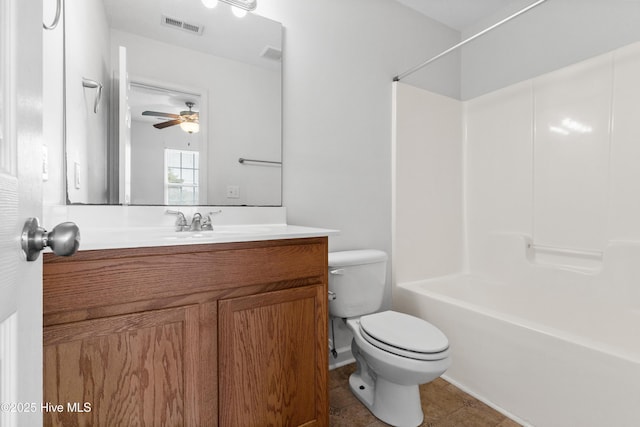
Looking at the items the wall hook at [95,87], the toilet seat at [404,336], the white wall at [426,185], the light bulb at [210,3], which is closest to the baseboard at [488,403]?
the toilet seat at [404,336]

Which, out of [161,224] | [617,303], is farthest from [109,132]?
[617,303]

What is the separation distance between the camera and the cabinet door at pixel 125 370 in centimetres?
81

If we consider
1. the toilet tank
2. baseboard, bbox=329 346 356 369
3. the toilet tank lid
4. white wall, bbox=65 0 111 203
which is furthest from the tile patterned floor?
white wall, bbox=65 0 111 203

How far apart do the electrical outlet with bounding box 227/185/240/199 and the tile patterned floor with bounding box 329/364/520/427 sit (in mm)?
1181

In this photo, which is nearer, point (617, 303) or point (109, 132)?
point (109, 132)

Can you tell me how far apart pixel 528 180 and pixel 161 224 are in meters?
2.35

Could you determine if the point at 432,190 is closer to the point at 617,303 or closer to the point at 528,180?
the point at 528,180

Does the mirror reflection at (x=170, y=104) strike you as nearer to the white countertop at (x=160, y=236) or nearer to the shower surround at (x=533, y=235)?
the white countertop at (x=160, y=236)

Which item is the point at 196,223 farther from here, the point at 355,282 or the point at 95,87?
the point at 355,282

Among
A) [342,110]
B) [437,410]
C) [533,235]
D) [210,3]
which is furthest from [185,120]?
[533,235]

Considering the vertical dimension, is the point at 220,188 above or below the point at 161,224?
above

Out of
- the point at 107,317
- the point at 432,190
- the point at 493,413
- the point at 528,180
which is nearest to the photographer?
the point at 107,317

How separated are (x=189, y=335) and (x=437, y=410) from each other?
1.30 m

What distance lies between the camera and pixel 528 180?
2.18 meters
